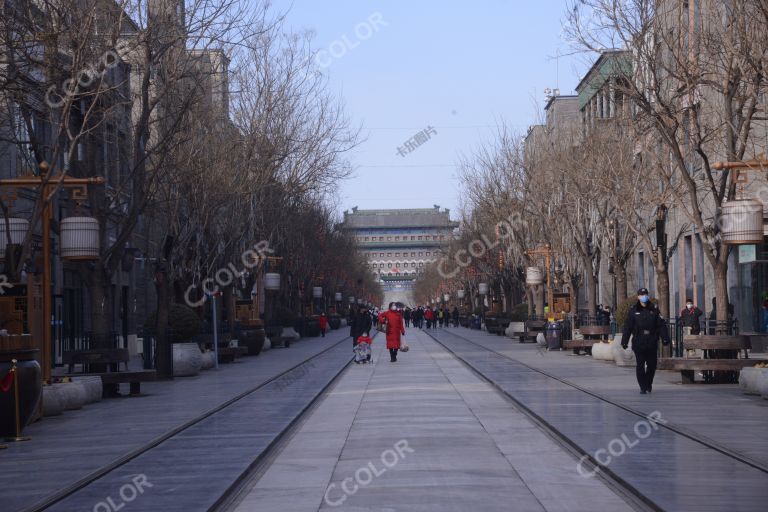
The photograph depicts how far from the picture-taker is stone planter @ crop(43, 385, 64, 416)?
19672 millimetres

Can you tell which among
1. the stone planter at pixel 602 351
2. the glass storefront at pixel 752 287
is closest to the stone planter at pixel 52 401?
the stone planter at pixel 602 351

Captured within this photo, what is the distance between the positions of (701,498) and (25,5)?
1396 cm

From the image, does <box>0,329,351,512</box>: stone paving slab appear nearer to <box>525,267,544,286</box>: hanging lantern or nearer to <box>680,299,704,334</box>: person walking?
<box>680,299,704,334</box>: person walking

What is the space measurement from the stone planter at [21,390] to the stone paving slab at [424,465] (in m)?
3.49

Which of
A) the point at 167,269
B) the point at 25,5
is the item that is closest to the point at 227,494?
the point at 25,5

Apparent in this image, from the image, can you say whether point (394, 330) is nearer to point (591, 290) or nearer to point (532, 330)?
point (591, 290)

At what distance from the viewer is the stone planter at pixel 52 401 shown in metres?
19.7

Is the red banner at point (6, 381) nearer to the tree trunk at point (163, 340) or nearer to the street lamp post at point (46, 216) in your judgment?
the street lamp post at point (46, 216)

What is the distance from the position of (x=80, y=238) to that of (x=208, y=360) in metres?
13.7

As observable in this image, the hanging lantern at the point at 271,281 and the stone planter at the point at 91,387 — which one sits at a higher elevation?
the hanging lantern at the point at 271,281

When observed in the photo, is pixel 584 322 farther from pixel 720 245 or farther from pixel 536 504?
pixel 536 504

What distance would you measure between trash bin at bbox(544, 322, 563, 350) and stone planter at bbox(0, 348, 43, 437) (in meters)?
29.6

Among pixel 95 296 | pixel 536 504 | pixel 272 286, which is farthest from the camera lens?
pixel 272 286

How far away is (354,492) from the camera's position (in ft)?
34.7
